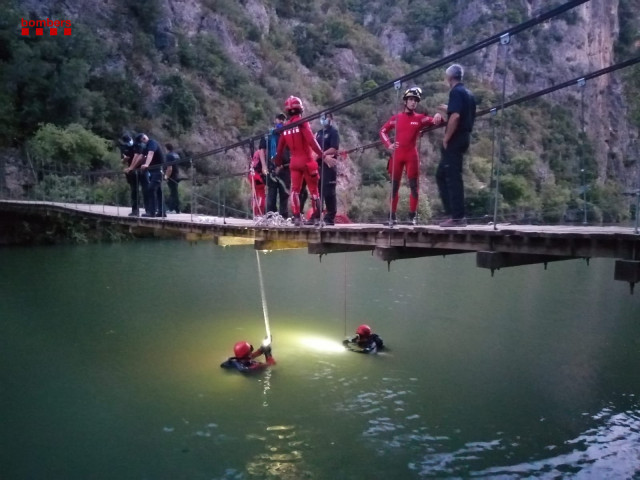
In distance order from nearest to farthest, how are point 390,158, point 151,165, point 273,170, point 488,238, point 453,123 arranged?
1. point 488,238
2. point 453,123
3. point 390,158
4. point 273,170
5. point 151,165

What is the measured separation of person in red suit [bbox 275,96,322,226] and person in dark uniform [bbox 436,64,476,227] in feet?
5.89

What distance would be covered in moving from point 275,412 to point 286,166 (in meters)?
3.02

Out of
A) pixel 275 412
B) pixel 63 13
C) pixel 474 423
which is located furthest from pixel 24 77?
pixel 474 423

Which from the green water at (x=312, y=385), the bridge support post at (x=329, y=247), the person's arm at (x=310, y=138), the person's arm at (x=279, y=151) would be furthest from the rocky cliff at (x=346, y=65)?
→ the bridge support post at (x=329, y=247)

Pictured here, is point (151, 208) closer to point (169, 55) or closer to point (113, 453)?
point (113, 453)

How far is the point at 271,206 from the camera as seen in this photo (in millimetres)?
7805

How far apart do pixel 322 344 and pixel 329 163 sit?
3825 millimetres

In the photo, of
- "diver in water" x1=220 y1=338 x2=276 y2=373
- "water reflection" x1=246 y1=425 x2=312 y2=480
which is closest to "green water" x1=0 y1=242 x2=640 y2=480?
"water reflection" x1=246 y1=425 x2=312 y2=480

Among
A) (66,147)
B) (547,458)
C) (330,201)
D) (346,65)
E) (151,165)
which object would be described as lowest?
(547,458)

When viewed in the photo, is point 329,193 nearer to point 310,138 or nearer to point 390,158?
point 310,138

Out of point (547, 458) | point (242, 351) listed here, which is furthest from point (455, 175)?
point (242, 351)

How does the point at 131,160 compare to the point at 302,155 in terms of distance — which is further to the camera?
the point at 131,160

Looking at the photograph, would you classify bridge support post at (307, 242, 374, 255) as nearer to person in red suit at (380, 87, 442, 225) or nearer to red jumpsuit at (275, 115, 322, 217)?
person in red suit at (380, 87, 442, 225)

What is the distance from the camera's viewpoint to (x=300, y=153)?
21.6 ft
